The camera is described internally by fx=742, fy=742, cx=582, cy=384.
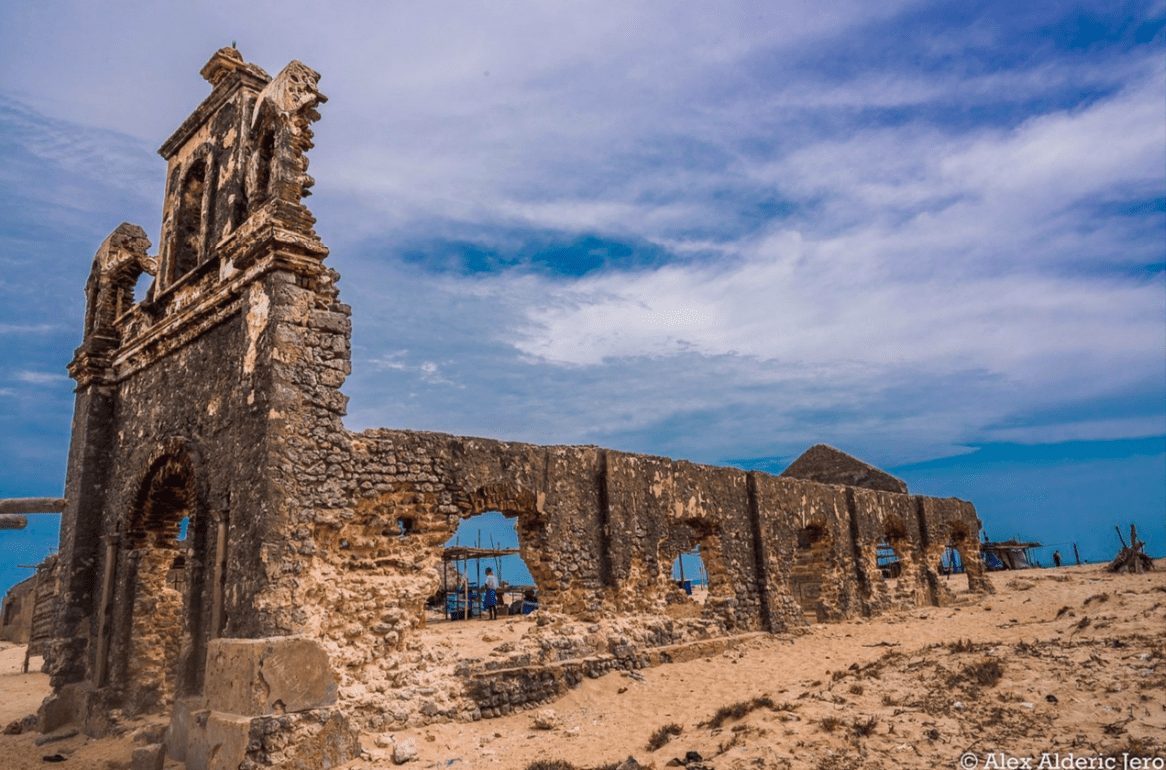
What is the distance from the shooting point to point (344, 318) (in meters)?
8.34

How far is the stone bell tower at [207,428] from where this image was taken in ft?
23.6

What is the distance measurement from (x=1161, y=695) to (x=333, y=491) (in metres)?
7.82

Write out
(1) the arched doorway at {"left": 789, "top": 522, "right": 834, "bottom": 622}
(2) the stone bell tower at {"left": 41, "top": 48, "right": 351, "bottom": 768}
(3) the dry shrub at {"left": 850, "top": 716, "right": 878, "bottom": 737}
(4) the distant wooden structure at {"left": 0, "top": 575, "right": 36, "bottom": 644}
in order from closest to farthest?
1. (3) the dry shrub at {"left": 850, "top": 716, "right": 878, "bottom": 737}
2. (2) the stone bell tower at {"left": 41, "top": 48, "right": 351, "bottom": 768}
3. (1) the arched doorway at {"left": 789, "top": 522, "right": 834, "bottom": 622}
4. (4) the distant wooden structure at {"left": 0, "top": 575, "right": 36, "bottom": 644}

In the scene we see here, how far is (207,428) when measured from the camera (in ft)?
28.6

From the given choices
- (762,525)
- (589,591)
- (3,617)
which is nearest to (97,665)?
(589,591)

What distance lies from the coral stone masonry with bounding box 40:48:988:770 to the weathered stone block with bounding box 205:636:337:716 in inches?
0.9

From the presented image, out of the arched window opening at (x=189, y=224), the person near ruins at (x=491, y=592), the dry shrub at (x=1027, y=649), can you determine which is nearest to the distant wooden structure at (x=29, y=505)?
the arched window opening at (x=189, y=224)

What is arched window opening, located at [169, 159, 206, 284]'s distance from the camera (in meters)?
11.2

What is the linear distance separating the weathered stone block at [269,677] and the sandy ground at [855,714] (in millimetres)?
804

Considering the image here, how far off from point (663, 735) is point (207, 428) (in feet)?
20.2

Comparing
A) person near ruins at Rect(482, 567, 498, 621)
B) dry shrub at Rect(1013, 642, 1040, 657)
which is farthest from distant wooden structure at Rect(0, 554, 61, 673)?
dry shrub at Rect(1013, 642, 1040, 657)

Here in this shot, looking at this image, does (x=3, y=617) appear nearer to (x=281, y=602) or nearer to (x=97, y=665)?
(x=97, y=665)

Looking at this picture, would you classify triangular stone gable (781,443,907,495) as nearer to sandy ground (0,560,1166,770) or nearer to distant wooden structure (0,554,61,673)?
sandy ground (0,560,1166,770)

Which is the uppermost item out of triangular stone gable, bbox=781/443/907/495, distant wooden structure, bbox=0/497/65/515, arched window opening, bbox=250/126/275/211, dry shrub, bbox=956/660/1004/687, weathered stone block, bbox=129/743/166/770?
arched window opening, bbox=250/126/275/211
